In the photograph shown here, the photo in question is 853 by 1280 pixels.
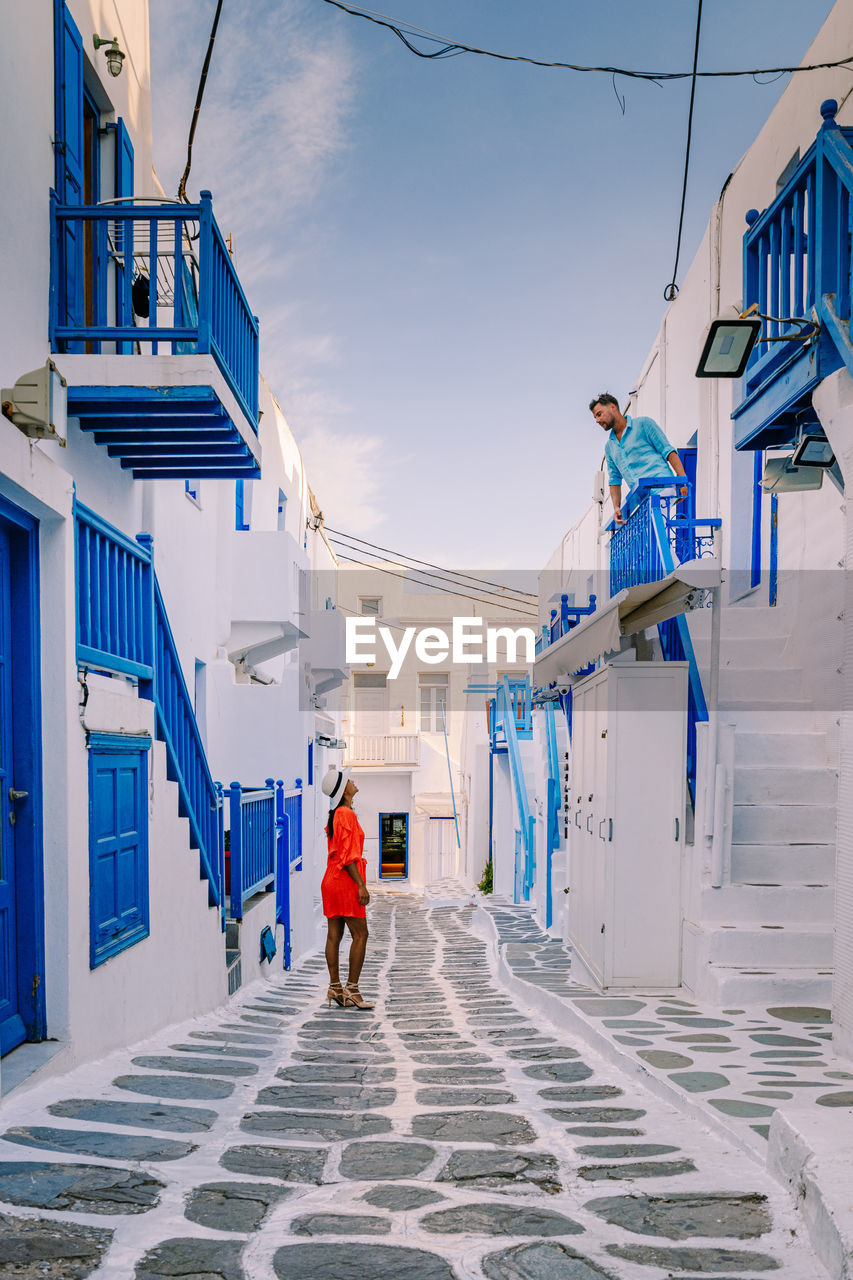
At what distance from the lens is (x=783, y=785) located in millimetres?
7367

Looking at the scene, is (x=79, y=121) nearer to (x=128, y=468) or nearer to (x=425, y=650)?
(x=128, y=468)

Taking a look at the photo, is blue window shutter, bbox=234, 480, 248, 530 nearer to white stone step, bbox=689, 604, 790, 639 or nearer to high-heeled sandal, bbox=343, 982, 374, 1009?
white stone step, bbox=689, 604, 790, 639

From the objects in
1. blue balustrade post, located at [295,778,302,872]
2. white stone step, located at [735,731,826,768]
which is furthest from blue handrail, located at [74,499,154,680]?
blue balustrade post, located at [295,778,302,872]

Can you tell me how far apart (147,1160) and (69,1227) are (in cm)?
66

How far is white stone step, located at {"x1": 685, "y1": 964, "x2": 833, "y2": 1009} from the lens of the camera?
6227 mm

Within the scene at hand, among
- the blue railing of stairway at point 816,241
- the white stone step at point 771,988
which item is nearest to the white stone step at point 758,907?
the white stone step at point 771,988

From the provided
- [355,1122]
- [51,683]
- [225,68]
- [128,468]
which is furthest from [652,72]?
[355,1122]

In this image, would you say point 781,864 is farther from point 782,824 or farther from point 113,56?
point 113,56

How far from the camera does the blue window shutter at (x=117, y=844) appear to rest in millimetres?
5000

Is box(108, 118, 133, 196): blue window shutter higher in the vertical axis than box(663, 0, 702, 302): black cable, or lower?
lower

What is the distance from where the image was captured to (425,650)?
3228cm

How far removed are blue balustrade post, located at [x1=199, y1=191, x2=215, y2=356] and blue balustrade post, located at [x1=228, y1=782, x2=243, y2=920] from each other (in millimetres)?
4139


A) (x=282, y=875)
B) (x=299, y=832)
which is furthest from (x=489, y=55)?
(x=299, y=832)

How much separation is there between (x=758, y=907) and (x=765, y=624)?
3133 mm
